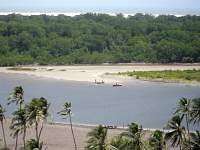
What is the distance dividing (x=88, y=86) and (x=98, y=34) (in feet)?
155

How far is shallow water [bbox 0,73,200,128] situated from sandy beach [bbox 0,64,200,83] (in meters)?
3.56

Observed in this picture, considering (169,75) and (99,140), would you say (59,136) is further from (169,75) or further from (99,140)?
(169,75)

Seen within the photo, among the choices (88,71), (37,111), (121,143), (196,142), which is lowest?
(88,71)

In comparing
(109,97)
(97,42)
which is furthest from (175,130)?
(97,42)

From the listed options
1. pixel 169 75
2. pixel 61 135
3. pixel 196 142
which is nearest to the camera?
pixel 196 142

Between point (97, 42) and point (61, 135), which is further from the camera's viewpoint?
point (97, 42)

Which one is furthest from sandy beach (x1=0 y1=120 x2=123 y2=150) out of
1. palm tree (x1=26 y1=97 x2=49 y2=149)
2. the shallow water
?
palm tree (x1=26 y1=97 x2=49 y2=149)

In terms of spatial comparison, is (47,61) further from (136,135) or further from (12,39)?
(136,135)

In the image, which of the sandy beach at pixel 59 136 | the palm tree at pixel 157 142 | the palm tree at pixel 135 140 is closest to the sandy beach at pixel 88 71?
the sandy beach at pixel 59 136

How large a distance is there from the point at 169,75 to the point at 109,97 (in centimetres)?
1898

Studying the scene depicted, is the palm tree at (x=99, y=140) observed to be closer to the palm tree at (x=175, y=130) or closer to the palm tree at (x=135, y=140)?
the palm tree at (x=135, y=140)

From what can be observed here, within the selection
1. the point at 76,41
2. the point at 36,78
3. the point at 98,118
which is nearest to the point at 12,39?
the point at 76,41

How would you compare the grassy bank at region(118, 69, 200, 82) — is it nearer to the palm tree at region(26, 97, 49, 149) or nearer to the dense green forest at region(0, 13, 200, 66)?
the dense green forest at region(0, 13, 200, 66)

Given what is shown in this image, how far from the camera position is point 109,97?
6819 centimetres
